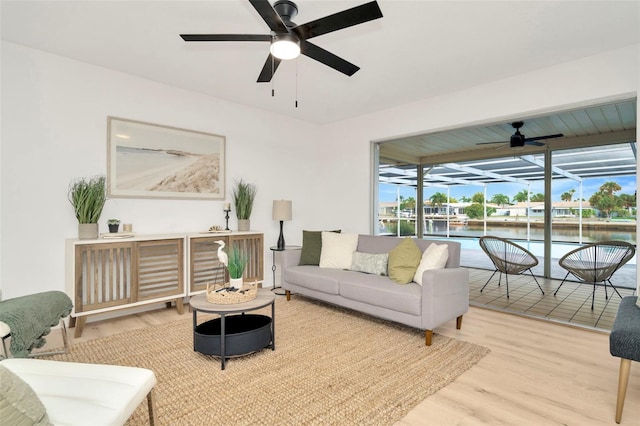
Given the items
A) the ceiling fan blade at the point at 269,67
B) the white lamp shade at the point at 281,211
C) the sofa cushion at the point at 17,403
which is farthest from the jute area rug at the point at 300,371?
the ceiling fan blade at the point at 269,67

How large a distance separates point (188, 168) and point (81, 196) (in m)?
1.22

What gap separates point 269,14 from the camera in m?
1.92

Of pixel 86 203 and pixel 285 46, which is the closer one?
pixel 285 46

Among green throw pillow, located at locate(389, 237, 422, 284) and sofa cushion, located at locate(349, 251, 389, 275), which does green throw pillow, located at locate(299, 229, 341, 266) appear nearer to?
sofa cushion, located at locate(349, 251, 389, 275)

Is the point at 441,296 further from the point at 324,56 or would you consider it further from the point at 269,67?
the point at 269,67

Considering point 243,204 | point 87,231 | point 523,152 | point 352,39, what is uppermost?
point 352,39

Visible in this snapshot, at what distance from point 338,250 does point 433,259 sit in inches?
50.3

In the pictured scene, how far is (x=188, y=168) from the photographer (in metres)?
4.07

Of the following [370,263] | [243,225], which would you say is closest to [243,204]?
[243,225]

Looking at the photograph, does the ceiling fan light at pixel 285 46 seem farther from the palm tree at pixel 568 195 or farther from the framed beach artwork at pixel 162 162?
the palm tree at pixel 568 195

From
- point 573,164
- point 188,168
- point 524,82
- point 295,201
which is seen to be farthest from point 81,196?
point 573,164

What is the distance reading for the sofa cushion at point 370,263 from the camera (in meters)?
3.56

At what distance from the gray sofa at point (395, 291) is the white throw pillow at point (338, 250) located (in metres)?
0.11

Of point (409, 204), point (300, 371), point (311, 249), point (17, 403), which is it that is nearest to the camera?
point (17, 403)
